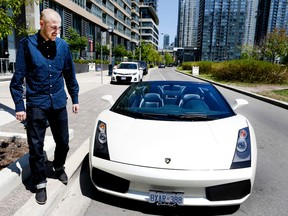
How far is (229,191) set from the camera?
2.40 metres

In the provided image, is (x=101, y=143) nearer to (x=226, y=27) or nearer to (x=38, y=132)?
(x=38, y=132)

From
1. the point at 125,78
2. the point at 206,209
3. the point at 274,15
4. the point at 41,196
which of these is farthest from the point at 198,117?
the point at 274,15

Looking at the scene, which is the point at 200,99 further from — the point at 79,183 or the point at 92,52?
the point at 92,52

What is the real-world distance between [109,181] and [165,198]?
1.84 feet

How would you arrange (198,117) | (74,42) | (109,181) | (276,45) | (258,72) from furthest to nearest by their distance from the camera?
(276,45), (74,42), (258,72), (198,117), (109,181)

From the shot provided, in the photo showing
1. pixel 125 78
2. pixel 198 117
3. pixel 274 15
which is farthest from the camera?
pixel 274 15

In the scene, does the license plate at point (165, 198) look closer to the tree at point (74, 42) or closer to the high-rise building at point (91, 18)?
the high-rise building at point (91, 18)

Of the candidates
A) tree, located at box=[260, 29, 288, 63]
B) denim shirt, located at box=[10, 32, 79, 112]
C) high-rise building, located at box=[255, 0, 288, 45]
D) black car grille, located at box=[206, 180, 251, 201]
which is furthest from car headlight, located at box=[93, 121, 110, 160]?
high-rise building, located at box=[255, 0, 288, 45]

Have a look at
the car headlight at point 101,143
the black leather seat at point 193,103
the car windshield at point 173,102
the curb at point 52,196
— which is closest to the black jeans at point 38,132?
the curb at point 52,196

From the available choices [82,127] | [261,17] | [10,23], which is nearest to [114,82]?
[82,127]

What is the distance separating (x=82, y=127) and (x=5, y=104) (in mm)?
4119

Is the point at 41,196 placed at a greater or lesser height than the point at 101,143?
lesser

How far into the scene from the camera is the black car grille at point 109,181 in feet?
8.04

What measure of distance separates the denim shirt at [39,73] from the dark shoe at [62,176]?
90 centimetres
